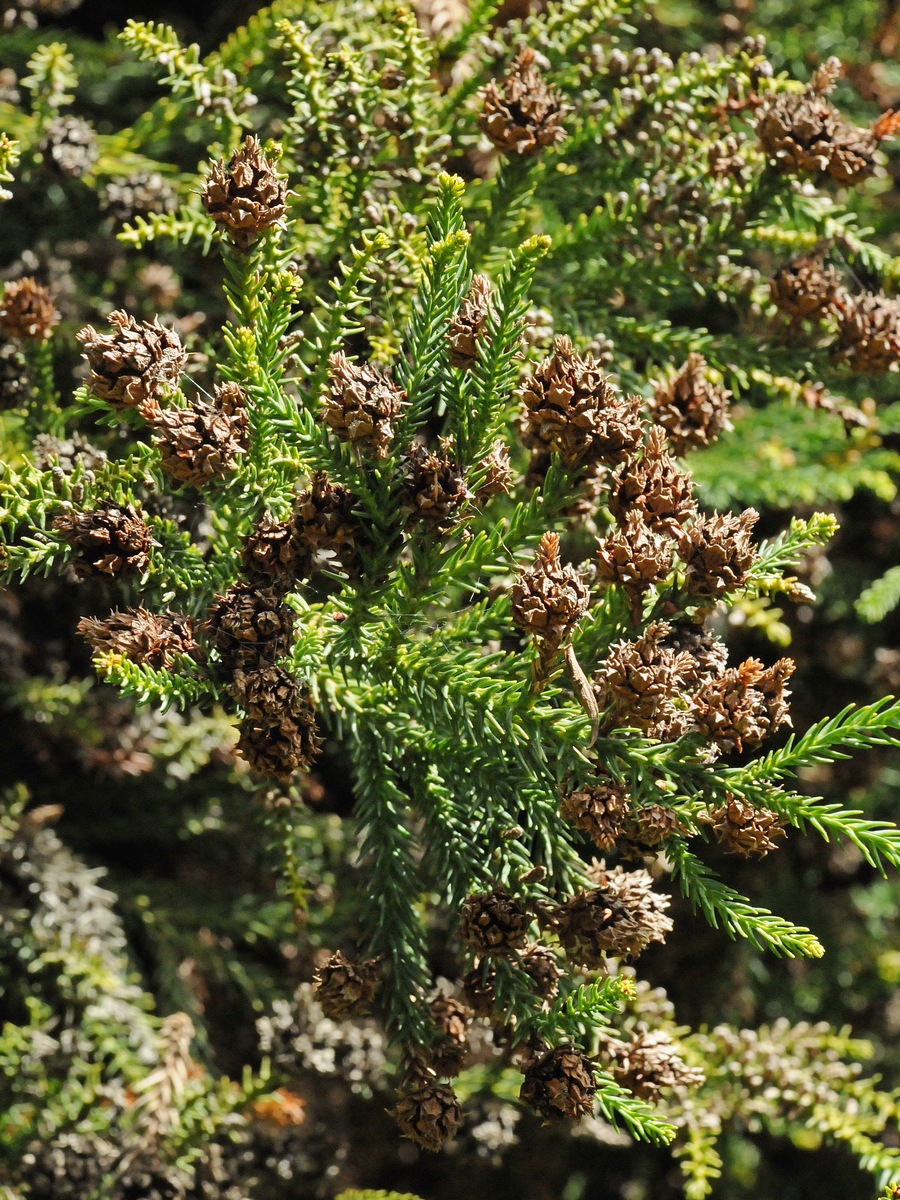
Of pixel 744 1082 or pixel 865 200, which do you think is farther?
pixel 865 200

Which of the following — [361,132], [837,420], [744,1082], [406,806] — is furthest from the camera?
[837,420]

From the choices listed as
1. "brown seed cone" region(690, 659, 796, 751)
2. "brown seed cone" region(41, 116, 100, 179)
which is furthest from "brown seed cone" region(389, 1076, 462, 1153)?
"brown seed cone" region(41, 116, 100, 179)

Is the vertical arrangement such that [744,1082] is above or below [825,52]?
below

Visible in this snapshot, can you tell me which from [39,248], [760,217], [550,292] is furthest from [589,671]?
[39,248]

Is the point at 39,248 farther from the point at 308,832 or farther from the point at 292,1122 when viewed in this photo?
the point at 292,1122

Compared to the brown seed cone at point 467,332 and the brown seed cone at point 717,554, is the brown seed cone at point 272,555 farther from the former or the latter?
the brown seed cone at point 717,554

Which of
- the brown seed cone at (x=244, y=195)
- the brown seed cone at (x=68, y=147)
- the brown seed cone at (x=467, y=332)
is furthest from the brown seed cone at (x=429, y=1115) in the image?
the brown seed cone at (x=68, y=147)

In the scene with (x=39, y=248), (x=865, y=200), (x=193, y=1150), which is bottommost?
(x=193, y=1150)
